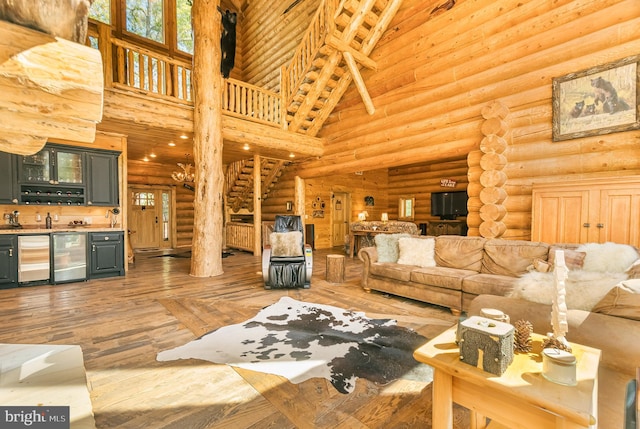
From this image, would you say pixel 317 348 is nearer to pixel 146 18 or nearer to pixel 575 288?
pixel 575 288

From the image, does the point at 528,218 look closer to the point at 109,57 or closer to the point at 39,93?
the point at 39,93

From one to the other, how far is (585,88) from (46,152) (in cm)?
805

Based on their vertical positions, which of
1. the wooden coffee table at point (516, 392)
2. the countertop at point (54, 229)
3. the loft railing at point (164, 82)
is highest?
the loft railing at point (164, 82)

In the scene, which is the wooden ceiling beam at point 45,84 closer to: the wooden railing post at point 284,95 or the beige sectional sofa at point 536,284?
the beige sectional sofa at point 536,284

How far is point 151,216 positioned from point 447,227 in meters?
9.43

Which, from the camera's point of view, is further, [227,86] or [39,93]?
[227,86]

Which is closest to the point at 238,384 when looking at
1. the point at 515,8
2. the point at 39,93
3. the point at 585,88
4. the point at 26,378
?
the point at 26,378

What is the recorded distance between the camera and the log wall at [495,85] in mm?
3758

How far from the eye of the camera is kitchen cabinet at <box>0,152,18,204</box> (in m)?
4.51

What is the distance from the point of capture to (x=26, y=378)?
149 centimetres

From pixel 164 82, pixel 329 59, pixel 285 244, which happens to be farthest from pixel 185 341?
pixel 329 59

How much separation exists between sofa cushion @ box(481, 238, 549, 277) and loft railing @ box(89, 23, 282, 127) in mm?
5127

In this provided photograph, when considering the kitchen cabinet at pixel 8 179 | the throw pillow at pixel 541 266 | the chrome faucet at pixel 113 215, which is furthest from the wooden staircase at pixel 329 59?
the kitchen cabinet at pixel 8 179

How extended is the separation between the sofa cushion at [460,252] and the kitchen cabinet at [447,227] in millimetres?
5572
